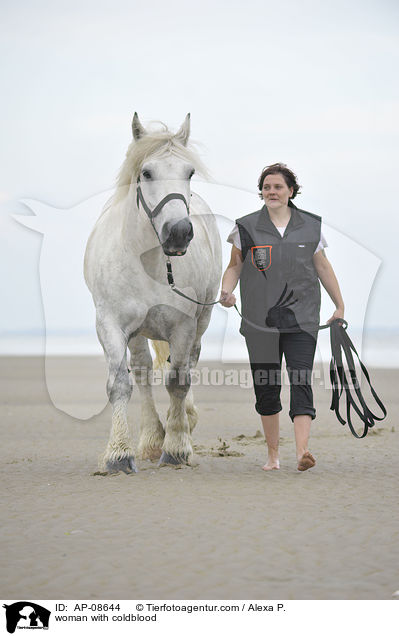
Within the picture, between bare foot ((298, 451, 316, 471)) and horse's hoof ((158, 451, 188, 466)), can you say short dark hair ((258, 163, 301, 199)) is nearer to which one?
bare foot ((298, 451, 316, 471))

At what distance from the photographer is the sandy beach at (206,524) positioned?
10.6ft

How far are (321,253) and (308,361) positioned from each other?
77 centimetres

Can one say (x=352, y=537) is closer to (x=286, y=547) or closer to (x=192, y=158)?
(x=286, y=547)

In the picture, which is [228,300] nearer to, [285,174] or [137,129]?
[285,174]

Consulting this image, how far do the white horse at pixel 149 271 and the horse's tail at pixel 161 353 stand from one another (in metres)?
1.31

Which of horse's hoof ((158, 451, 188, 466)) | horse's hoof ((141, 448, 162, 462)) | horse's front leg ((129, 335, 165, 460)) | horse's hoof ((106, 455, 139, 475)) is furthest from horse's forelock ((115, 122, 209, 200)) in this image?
horse's hoof ((141, 448, 162, 462))

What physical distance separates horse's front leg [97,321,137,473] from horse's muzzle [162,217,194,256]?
853 mm

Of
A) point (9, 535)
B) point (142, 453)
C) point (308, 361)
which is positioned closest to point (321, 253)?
point (308, 361)

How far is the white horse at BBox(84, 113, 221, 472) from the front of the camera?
522cm

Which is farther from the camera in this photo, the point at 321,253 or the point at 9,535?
the point at 321,253

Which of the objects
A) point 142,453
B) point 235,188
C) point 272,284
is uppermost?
point 235,188

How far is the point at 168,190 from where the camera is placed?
5.15 meters

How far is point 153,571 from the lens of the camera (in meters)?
3.36
